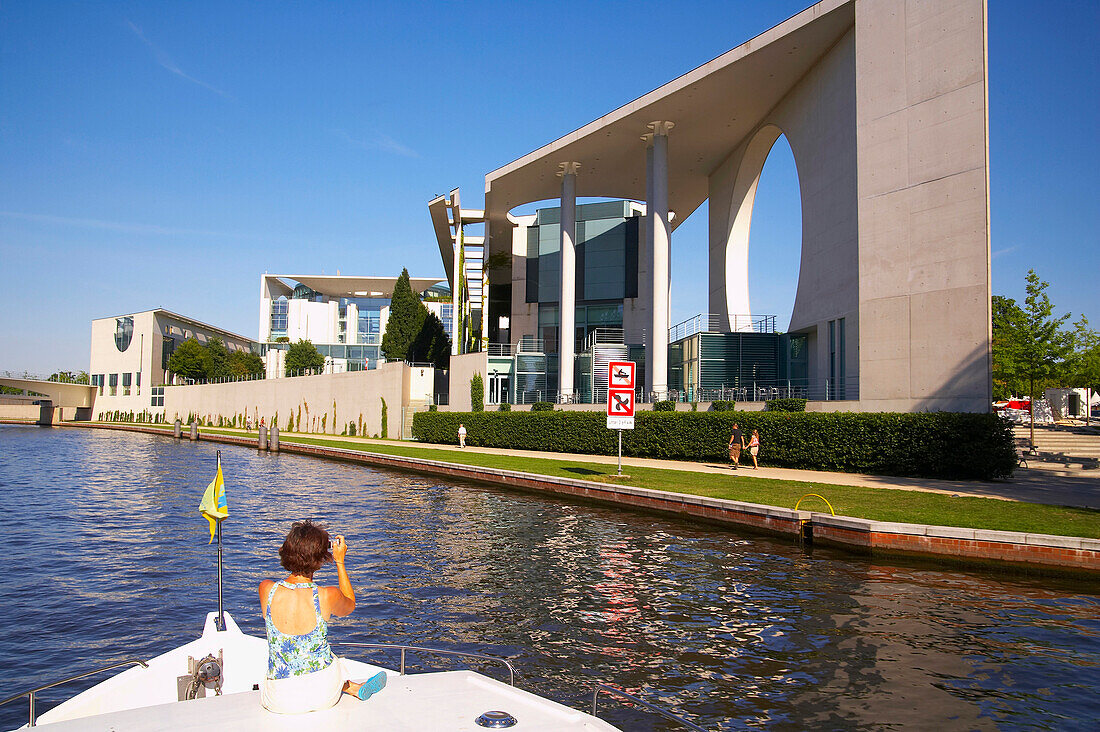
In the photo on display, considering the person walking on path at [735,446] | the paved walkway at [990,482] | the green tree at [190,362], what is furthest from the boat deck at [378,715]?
the green tree at [190,362]

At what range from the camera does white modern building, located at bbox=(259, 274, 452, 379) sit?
98250 mm

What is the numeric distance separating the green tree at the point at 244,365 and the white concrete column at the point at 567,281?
6081 cm

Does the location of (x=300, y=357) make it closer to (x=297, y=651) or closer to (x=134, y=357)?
(x=134, y=357)

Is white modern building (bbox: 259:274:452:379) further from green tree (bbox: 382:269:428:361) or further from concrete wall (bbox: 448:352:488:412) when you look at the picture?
concrete wall (bbox: 448:352:488:412)

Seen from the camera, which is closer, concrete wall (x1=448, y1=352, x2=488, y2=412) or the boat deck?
the boat deck

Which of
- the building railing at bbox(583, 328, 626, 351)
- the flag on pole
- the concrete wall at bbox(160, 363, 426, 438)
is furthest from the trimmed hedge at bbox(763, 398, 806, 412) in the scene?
the concrete wall at bbox(160, 363, 426, 438)

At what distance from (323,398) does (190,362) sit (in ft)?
118

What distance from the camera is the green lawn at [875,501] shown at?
12.2 metres

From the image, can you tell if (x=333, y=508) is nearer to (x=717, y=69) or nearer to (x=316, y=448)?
(x=316, y=448)

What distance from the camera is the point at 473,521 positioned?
15.9 meters

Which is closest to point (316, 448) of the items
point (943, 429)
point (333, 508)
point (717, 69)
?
point (333, 508)

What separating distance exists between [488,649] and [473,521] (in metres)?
8.14

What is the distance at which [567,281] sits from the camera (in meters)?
39.4

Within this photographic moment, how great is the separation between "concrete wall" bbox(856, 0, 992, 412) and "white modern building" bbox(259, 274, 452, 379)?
246ft
